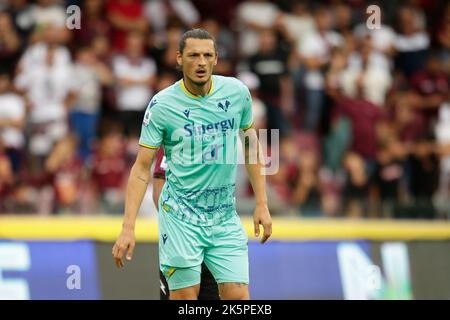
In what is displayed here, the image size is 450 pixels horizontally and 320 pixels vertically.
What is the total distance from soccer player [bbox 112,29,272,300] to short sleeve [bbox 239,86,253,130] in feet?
0.41

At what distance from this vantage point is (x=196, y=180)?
8.58 m

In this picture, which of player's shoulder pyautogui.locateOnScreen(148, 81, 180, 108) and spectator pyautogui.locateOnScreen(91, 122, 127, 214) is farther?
spectator pyautogui.locateOnScreen(91, 122, 127, 214)

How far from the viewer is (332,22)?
59.1 ft

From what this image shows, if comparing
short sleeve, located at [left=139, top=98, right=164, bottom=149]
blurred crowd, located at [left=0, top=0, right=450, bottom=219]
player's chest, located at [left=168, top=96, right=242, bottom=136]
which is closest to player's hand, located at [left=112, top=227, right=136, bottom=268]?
short sleeve, located at [left=139, top=98, right=164, bottom=149]

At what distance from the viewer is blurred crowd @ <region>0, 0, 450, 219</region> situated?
14766 millimetres

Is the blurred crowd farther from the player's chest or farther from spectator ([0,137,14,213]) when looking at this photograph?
the player's chest

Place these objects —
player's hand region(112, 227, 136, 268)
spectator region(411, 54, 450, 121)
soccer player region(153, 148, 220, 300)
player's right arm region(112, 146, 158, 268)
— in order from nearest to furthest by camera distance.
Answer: player's hand region(112, 227, 136, 268) < player's right arm region(112, 146, 158, 268) < soccer player region(153, 148, 220, 300) < spectator region(411, 54, 450, 121)

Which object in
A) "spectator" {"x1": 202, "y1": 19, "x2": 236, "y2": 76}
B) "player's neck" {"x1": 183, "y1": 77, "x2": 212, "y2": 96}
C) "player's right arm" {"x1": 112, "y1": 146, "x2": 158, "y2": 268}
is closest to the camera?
"player's right arm" {"x1": 112, "y1": 146, "x2": 158, "y2": 268}

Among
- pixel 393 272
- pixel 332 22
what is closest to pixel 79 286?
pixel 393 272

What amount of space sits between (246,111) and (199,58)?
2.14ft

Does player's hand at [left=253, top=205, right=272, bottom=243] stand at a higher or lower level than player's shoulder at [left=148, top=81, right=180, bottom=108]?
lower

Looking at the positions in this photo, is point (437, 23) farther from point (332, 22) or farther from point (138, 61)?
point (138, 61)

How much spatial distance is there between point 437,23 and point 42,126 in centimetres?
737

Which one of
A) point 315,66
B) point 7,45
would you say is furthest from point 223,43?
point 7,45
